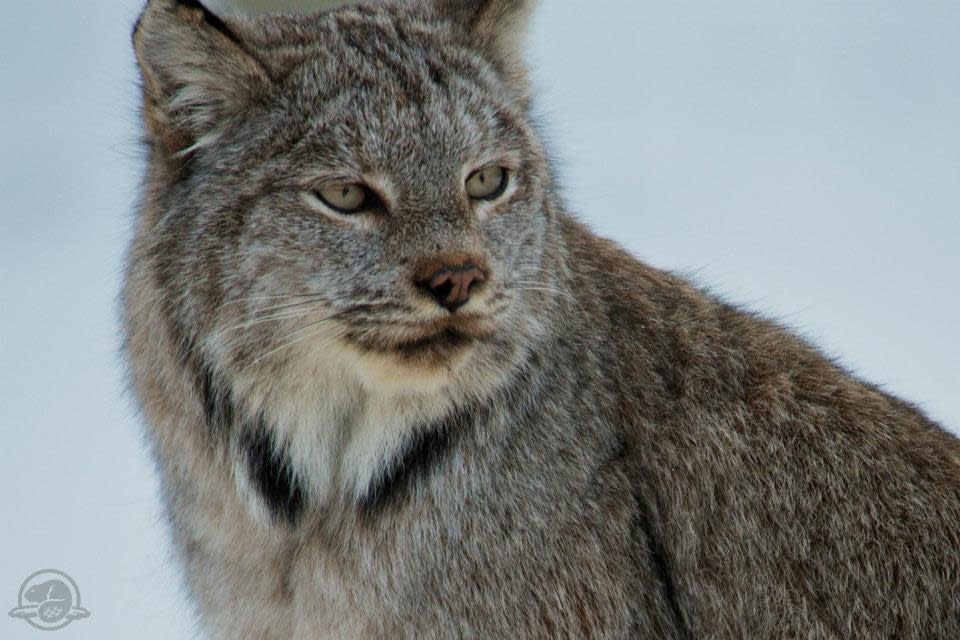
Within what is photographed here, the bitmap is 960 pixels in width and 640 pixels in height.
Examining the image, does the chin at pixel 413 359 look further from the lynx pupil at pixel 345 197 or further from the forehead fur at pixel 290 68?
the forehead fur at pixel 290 68

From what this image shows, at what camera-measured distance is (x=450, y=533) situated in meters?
5.18

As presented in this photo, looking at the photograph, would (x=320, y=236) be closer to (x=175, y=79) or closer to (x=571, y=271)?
(x=175, y=79)

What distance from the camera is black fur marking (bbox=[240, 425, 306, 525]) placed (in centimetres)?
533

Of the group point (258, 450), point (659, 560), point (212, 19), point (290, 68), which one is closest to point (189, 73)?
point (212, 19)

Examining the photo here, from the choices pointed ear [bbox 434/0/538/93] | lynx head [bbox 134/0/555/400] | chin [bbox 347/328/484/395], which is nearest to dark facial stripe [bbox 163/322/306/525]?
lynx head [bbox 134/0/555/400]

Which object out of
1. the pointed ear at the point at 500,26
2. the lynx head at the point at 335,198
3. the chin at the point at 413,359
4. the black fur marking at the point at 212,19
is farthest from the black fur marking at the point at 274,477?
the pointed ear at the point at 500,26

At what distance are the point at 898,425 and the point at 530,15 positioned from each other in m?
2.33

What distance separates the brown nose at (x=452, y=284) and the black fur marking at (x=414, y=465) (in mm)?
711

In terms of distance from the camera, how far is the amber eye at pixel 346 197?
4.87 m

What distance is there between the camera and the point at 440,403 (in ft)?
17.1

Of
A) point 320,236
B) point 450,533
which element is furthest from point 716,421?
point 320,236

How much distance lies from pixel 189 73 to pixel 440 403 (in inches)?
62.1

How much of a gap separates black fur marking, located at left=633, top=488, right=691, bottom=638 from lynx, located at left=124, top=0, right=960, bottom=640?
1 cm

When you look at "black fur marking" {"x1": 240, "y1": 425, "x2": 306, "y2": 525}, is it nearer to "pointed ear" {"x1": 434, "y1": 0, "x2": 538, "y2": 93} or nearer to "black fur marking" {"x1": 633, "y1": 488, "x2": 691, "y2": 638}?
"black fur marking" {"x1": 633, "y1": 488, "x2": 691, "y2": 638}
